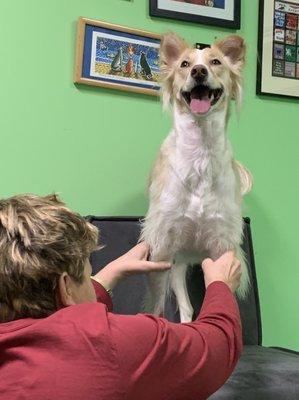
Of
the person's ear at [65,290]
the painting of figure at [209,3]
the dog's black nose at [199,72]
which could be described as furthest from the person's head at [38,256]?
the painting of figure at [209,3]

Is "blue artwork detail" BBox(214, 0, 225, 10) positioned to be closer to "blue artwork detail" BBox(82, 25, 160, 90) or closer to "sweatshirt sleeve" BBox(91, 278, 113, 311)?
"blue artwork detail" BBox(82, 25, 160, 90)

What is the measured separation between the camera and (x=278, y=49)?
2.17 metres

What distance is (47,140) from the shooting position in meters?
Result: 1.85

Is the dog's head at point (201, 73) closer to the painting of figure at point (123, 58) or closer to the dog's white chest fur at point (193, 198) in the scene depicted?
the dog's white chest fur at point (193, 198)

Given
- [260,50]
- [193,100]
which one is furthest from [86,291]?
[260,50]

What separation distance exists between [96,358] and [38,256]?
179mm

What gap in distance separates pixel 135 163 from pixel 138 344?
1.27 m

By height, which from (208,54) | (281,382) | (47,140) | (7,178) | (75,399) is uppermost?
(208,54)

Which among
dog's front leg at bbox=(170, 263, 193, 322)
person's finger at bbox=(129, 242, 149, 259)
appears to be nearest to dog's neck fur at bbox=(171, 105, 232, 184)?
person's finger at bbox=(129, 242, 149, 259)

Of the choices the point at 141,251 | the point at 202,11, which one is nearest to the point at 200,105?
the point at 141,251

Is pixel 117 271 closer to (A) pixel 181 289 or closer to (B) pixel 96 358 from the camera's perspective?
(A) pixel 181 289

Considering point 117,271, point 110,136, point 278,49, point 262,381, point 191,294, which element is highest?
point 278,49

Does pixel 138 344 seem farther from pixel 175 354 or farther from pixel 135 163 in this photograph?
pixel 135 163

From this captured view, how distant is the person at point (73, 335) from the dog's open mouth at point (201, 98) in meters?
0.70
